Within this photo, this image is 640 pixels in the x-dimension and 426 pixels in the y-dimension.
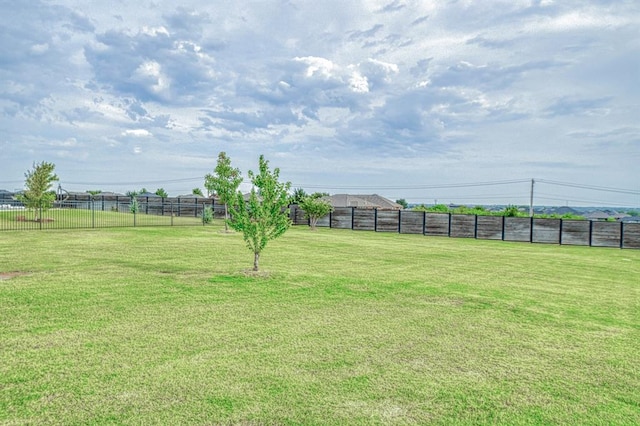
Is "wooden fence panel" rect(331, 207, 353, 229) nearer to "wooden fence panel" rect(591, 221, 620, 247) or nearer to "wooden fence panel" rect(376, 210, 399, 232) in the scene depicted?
"wooden fence panel" rect(376, 210, 399, 232)

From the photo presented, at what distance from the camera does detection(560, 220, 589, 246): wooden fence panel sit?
84.1ft

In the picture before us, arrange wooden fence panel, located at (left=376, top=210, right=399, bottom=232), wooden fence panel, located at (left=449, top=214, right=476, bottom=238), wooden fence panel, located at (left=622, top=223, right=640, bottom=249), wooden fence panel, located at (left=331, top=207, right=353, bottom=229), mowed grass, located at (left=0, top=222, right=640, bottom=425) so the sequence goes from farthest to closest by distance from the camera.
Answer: wooden fence panel, located at (left=331, top=207, right=353, bottom=229) < wooden fence panel, located at (left=376, top=210, right=399, bottom=232) < wooden fence panel, located at (left=449, top=214, right=476, bottom=238) < wooden fence panel, located at (left=622, top=223, right=640, bottom=249) < mowed grass, located at (left=0, top=222, right=640, bottom=425)

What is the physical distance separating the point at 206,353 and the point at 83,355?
1.48 m

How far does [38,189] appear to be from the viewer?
27.5 m

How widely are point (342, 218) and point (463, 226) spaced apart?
9.67 m

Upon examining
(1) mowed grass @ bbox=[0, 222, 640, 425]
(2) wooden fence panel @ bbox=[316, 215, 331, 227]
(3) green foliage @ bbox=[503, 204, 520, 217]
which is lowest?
(1) mowed grass @ bbox=[0, 222, 640, 425]

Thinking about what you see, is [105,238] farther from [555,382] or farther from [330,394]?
[555,382]

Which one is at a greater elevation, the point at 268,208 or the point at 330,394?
the point at 268,208

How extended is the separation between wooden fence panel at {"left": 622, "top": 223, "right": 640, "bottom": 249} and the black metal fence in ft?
93.5

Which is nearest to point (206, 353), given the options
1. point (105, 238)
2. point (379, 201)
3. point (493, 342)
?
point (493, 342)

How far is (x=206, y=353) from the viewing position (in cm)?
501

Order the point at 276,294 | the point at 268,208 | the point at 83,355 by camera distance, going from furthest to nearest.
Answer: the point at 268,208 < the point at 276,294 < the point at 83,355

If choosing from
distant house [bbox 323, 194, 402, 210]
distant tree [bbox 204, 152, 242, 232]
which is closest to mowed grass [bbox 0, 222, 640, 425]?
distant tree [bbox 204, 152, 242, 232]

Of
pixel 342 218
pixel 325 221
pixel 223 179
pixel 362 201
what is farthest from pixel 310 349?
pixel 362 201
